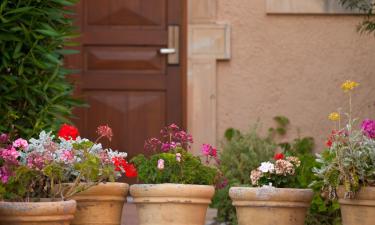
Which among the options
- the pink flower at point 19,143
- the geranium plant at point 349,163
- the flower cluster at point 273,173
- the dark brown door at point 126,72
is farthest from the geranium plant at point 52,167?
the dark brown door at point 126,72

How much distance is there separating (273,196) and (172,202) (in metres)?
0.54

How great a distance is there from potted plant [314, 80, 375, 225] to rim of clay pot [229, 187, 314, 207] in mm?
206

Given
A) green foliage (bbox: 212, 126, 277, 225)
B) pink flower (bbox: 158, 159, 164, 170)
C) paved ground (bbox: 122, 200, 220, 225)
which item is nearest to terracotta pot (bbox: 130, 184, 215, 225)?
pink flower (bbox: 158, 159, 164, 170)

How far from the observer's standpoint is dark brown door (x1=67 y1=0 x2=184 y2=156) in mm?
8133

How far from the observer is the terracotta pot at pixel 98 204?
15.4 feet

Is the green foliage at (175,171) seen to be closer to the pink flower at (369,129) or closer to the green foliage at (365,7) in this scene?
the pink flower at (369,129)

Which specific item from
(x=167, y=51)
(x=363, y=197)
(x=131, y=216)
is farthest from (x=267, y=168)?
(x=167, y=51)

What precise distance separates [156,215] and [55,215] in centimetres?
80

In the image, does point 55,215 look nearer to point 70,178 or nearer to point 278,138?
point 70,178

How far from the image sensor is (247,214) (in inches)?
190

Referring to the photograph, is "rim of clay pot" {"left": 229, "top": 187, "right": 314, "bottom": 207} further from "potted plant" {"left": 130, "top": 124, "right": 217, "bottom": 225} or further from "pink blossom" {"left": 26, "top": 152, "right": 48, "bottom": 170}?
"pink blossom" {"left": 26, "top": 152, "right": 48, "bottom": 170}

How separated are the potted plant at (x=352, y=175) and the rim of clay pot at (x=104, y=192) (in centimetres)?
105

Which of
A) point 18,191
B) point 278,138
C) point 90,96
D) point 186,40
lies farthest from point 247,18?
point 18,191

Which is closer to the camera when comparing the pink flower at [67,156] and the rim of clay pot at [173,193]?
the pink flower at [67,156]
